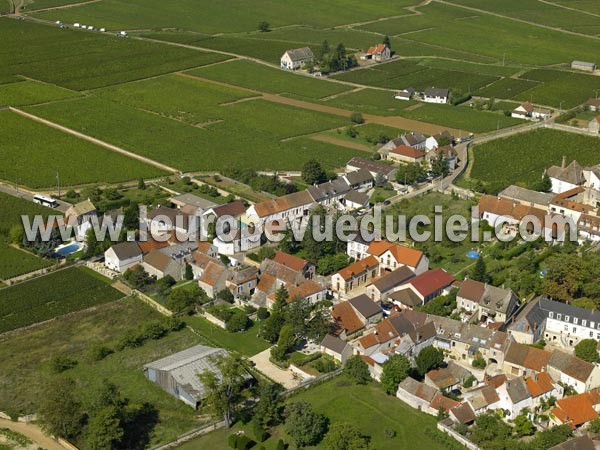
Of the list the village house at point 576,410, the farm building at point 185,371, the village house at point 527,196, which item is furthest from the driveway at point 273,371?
the village house at point 527,196

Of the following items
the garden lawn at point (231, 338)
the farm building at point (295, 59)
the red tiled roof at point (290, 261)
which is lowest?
the garden lawn at point (231, 338)

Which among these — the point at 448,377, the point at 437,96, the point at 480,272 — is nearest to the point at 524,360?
the point at 448,377

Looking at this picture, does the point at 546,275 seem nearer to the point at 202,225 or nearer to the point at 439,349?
the point at 439,349

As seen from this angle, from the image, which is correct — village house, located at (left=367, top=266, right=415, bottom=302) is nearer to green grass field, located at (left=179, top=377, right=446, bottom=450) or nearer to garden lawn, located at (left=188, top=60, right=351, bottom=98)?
green grass field, located at (left=179, top=377, right=446, bottom=450)

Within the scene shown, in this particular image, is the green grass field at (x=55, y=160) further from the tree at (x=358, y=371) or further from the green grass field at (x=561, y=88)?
the green grass field at (x=561, y=88)

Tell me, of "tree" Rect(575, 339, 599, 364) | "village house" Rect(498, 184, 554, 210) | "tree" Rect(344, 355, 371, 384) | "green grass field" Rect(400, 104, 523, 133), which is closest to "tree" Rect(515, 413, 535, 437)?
"tree" Rect(575, 339, 599, 364)

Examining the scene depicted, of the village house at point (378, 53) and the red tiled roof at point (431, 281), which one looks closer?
the red tiled roof at point (431, 281)
